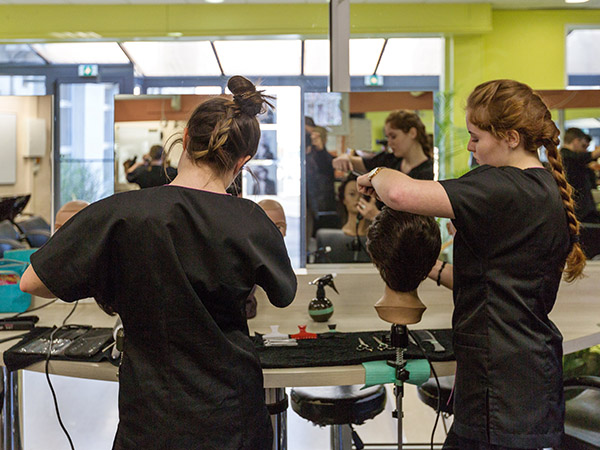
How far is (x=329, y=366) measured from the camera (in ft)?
5.61

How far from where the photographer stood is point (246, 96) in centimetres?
129

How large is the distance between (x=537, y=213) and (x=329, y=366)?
0.69 meters

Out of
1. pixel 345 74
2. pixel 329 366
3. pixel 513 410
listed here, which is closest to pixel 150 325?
pixel 329 366

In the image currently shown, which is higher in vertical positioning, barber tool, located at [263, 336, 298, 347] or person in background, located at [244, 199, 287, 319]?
person in background, located at [244, 199, 287, 319]

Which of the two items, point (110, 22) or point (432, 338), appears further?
point (110, 22)

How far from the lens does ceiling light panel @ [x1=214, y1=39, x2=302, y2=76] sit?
13.8 feet

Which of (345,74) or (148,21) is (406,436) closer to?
(345,74)

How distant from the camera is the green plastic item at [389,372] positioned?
168 cm

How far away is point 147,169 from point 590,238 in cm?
265

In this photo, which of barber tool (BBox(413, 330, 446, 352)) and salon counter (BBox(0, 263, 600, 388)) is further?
salon counter (BBox(0, 263, 600, 388))

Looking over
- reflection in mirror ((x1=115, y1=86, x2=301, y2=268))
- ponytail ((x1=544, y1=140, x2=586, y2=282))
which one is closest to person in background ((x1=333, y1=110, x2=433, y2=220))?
reflection in mirror ((x1=115, y1=86, x2=301, y2=268))

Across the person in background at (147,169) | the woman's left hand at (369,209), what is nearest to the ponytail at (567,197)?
the woman's left hand at (369,209)

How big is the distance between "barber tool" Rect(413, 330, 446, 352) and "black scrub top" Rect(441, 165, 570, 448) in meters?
0.31

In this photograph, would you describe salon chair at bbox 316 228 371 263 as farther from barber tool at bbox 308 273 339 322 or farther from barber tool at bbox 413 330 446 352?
barber tool at bbox 413 330 446 352
